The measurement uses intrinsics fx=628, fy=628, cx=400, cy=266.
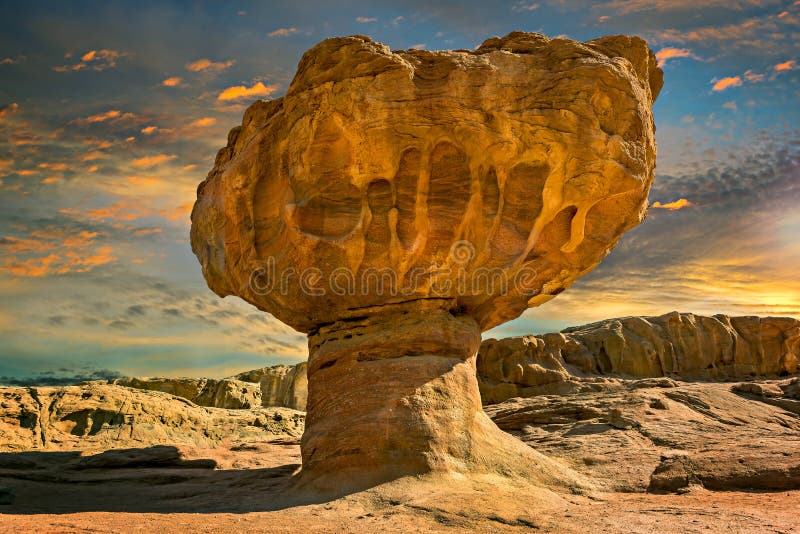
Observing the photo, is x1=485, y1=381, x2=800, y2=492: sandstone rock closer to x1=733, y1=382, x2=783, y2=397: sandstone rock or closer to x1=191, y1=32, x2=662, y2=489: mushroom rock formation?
x1=733, y1=382, x2=783, y2=397: sandstone rock

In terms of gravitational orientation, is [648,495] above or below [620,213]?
below

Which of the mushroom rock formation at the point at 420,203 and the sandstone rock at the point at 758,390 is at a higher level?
the mushroom rock formation at the point at 420,203

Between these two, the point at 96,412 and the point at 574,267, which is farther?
the point at 96,412

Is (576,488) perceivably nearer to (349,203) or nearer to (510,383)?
(349,203)

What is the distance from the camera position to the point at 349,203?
10.7 meters

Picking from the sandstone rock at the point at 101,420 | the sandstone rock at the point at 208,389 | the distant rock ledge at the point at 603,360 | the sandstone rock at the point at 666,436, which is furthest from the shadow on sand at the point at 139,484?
the distant rock ledge at the point at 603,360

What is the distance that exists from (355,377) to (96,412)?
7.71m

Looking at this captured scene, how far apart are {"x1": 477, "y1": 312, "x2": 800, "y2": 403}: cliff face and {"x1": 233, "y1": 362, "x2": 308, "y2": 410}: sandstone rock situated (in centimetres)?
883

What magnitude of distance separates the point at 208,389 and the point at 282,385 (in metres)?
5.72

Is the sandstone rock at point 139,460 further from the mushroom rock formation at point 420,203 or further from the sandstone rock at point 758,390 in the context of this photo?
the sandstone rock at point 758,390

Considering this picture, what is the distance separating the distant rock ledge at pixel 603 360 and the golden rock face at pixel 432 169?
1062 centimetres

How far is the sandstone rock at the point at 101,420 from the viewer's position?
13461mm

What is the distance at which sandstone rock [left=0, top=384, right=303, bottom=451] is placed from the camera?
1346cm

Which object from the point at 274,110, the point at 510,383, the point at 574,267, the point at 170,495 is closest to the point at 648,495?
the point at 574,267
